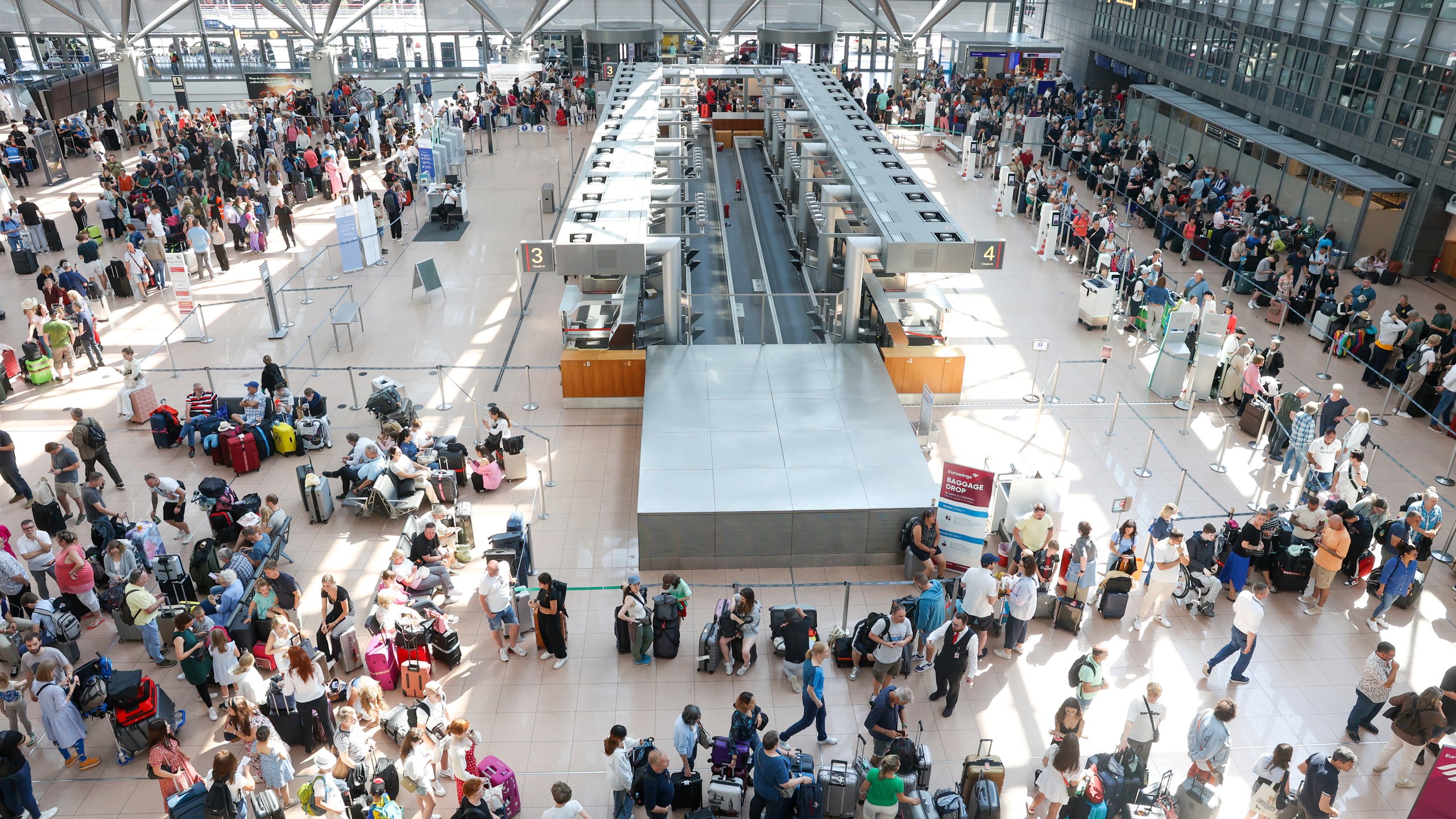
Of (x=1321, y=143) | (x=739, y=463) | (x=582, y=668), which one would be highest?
(x=1321, y=143)

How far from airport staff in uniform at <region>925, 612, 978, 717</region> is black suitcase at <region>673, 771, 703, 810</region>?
2.62 m

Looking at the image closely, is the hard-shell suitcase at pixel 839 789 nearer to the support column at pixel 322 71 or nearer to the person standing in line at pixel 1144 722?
the person standing in line at pixel 1144 722

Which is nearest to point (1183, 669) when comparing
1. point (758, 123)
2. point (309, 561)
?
point (309, 561)

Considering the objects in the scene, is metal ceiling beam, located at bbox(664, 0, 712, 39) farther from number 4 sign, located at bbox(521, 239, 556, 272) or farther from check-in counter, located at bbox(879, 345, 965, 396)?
number 4 sign, located at bbox(521, 239, 556, 272)

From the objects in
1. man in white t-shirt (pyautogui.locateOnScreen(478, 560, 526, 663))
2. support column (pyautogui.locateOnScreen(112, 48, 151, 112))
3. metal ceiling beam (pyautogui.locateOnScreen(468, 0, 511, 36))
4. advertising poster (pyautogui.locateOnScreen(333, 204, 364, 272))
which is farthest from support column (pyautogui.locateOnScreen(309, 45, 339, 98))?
man in white t-shirt (pyautogui.locateOnScreen(478, 560, 526, 663))

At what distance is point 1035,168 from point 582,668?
2093 centimetres

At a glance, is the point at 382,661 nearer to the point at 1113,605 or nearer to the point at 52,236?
the point at 1113,605

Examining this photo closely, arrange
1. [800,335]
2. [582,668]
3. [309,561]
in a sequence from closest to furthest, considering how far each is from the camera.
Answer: [582,668] < [309,561] < [800,335]

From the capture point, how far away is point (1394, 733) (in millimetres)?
8648

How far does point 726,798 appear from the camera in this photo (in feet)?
26.6

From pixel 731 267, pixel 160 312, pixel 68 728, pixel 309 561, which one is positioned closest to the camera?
pixel 68 728

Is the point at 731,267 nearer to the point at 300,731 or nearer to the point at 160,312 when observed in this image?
the point at 160,312

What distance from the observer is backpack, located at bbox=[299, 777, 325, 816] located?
7.57 meters

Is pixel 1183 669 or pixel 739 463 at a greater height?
pixel 739 463
